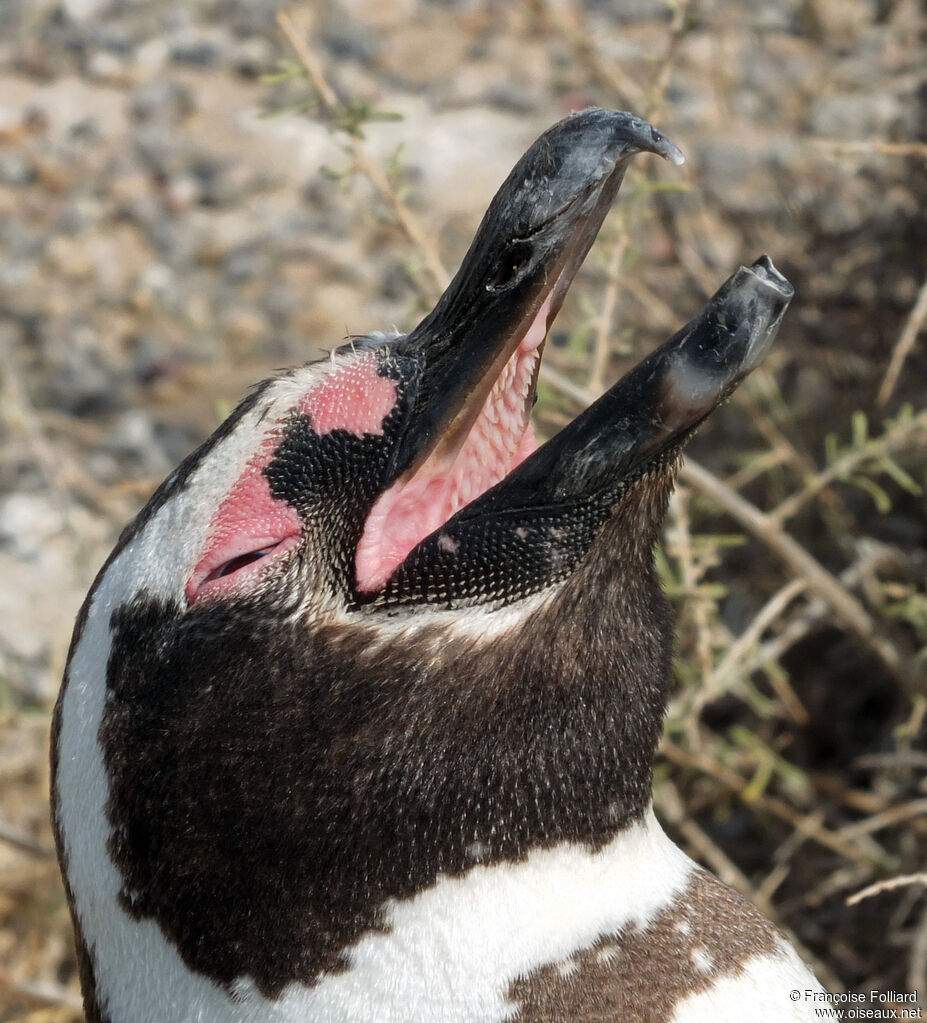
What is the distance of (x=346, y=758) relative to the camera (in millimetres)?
1322

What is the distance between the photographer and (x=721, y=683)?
7.09 ft

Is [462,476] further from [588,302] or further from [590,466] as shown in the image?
[588,302]

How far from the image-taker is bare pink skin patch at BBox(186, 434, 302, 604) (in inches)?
53.9

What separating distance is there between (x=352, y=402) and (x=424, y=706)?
311 mm

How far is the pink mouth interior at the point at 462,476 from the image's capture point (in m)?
1.36

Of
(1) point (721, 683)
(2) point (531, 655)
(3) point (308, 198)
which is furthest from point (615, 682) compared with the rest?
(3) point (308, 198)

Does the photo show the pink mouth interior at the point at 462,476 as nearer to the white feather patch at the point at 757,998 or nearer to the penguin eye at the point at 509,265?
the penguin eye at the point at 509,265

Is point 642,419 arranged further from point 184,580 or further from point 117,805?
point 117,805

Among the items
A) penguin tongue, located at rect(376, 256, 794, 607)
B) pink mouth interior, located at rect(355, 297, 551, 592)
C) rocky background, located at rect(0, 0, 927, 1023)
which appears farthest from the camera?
rocky background, located at rect(0, 0, 927, 1023)

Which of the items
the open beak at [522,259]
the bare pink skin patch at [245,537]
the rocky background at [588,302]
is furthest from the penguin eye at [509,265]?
the rocky background at [588,302]

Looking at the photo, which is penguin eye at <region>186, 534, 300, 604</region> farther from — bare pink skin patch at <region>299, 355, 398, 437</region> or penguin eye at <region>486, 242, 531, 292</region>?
penguin eye at <region>486, 242, 531, 292</region>

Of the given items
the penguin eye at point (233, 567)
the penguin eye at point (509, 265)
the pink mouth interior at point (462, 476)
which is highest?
the penguin eye at point (509, 265)

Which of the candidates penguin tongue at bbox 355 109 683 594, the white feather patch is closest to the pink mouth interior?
penguin tongue at bbox 355 109 683 594

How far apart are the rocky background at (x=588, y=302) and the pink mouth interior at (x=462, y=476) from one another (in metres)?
0.55
